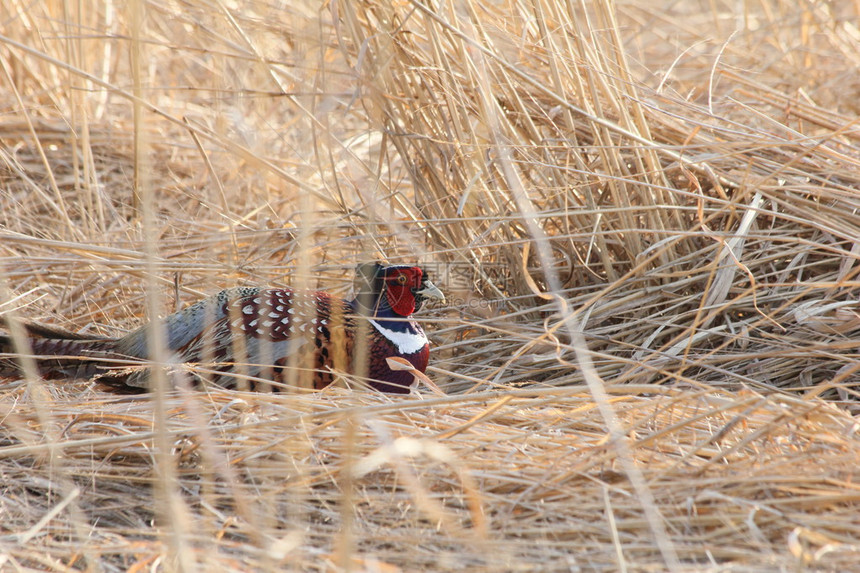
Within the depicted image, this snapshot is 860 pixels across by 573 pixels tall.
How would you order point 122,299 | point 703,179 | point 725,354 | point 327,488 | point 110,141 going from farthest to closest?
1. point 110,141
2. point 122,299
3. point 703,179
4. point 725,354
5. point 327,488

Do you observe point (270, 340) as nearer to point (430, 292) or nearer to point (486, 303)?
point (430, 292)

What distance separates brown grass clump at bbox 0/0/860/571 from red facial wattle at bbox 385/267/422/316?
159 mm

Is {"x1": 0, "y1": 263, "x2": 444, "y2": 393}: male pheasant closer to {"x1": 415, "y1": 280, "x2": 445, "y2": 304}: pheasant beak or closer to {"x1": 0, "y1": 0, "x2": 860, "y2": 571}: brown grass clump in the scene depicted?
{"x1": 415, "y1": 280, "x2": 445, "y2": 304}: pheasant beak

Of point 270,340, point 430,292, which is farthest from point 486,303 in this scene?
point 270,340

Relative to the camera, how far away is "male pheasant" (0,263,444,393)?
2.66 m

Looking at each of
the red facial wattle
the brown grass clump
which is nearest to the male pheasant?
the red facial wattle

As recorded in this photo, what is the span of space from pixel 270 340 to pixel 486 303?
0.77 metres

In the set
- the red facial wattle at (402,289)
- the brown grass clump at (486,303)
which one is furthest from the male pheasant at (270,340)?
the brown grass clump at (486,303)

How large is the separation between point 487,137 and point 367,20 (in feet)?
1.73

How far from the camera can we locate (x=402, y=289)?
2830 millimetres

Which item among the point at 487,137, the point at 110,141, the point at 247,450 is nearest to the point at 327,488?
the point at 247,450

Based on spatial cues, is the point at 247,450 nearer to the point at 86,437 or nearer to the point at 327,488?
the point at 327,488

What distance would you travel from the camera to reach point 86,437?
7.06 feet

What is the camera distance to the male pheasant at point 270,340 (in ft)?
8.71
